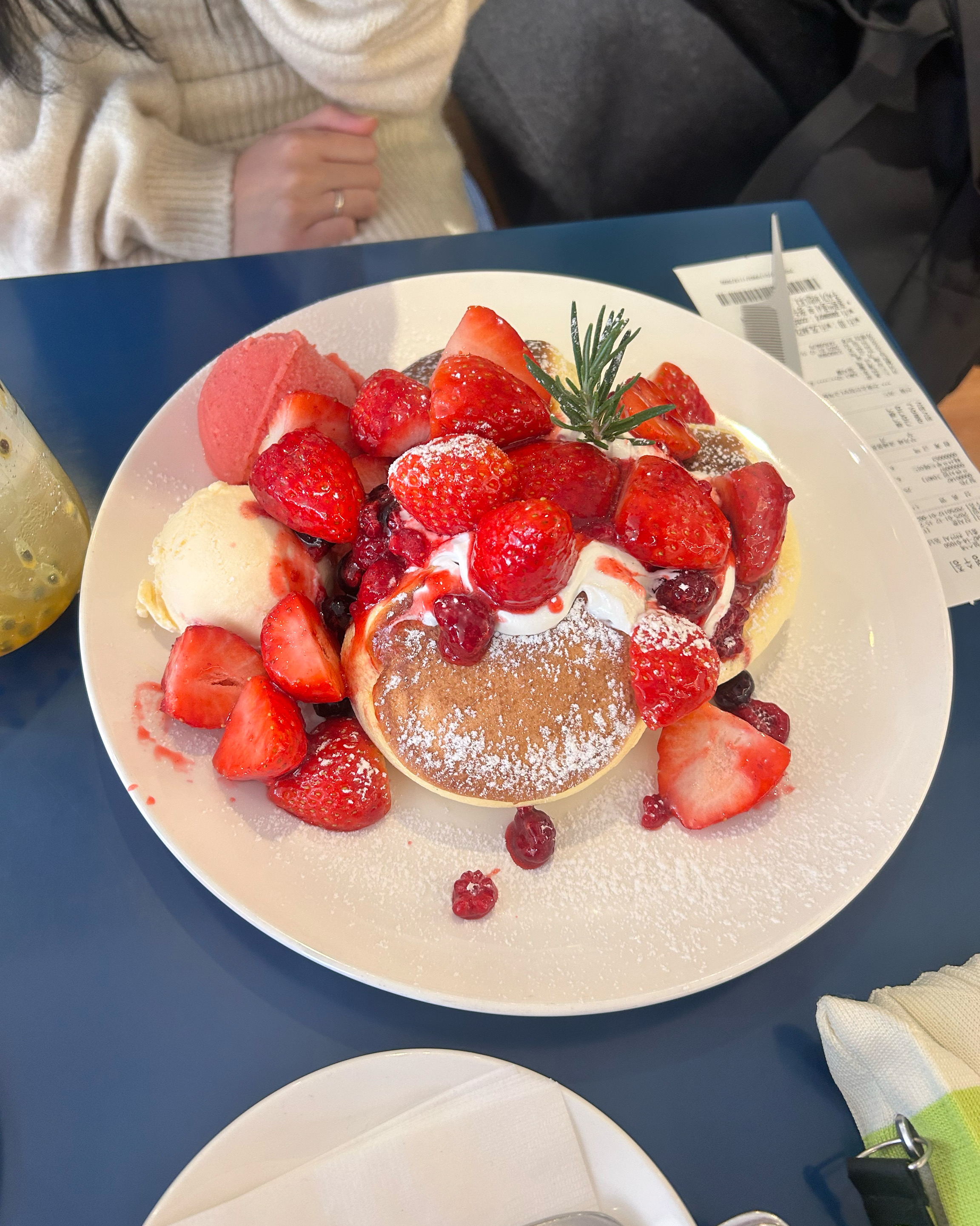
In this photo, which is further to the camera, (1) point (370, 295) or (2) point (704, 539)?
(1) point (370, 295)

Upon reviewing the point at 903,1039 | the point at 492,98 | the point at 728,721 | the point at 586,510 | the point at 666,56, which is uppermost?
the point at 666,56

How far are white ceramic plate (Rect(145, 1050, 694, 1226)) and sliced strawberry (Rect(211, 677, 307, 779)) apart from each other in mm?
332

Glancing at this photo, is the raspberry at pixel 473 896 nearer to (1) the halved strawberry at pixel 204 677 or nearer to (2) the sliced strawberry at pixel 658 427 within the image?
(1) the halved strawberry at pixel 204 677

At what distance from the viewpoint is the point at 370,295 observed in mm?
1491

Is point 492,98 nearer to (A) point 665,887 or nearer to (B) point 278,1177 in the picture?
(A) point 665,887

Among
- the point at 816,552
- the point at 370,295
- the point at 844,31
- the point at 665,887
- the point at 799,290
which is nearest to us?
the point at 665,887

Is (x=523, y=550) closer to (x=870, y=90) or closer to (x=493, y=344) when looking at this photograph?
(x=493, y=344)

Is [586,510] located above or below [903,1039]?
above

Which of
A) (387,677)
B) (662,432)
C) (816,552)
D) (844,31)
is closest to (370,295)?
(662,432)

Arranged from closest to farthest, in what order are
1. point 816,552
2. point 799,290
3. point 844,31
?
point 816,552 < point 799,290 < point 844,31

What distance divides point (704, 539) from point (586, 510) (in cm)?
15

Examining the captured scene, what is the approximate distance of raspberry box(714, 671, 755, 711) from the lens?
1208mm

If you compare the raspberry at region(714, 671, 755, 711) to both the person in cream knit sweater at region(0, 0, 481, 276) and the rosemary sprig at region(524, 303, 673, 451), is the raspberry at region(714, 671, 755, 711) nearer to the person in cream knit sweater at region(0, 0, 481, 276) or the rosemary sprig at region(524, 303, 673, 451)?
the rosemary sprig at region(524, 303, 673, 451)

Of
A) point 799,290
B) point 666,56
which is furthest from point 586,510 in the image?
point 666,56
